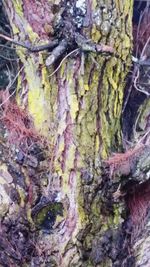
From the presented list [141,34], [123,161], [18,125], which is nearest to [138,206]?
[123,161]

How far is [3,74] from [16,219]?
0.81 meters

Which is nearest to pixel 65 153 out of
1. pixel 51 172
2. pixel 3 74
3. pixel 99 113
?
pixel 51 172

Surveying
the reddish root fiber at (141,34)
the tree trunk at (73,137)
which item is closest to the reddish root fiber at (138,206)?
the tree trunk at (73,137)

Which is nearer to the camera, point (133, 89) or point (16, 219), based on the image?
point (16, 219)

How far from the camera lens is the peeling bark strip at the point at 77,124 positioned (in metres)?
1.53

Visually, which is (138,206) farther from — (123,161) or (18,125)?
(18,125)

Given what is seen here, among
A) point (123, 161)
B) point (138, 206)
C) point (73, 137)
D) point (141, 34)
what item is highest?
point (141, 34)

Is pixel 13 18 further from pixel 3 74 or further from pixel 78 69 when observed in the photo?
pixel 3 74

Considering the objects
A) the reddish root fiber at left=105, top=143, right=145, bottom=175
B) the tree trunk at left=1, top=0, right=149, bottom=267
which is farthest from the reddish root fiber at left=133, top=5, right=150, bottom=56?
the reddish root fiber at left=105, top=143, right=145, bottom=175

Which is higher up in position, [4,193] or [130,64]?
[130,64]

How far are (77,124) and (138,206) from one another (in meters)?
0.38

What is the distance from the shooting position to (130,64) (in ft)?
5.50

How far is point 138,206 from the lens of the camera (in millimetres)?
1661

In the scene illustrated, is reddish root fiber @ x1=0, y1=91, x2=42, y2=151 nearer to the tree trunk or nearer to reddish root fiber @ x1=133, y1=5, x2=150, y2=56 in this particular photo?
the tree trunk
